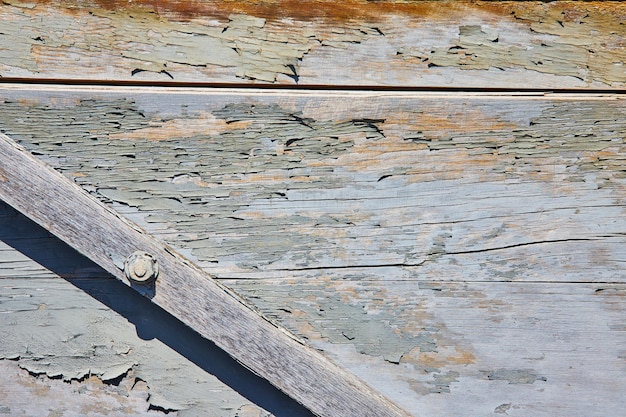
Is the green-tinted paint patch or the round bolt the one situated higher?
the round bolt

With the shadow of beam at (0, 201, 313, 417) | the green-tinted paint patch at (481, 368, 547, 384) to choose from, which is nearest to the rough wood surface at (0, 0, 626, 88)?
the shadow of beam at (0, 201, 313, 417)

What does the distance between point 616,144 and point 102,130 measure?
1.14 m

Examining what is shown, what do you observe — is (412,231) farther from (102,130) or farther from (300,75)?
(102,130)

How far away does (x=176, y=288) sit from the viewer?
1166 millimetres

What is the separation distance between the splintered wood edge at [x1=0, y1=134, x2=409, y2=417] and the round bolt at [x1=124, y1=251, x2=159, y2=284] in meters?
0.01

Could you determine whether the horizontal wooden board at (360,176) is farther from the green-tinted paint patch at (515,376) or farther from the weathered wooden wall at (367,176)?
the green-tinted paint patch at (515,376)

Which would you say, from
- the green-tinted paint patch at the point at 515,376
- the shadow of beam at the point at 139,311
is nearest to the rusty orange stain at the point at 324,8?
the shadow of beam at the point at 139,311

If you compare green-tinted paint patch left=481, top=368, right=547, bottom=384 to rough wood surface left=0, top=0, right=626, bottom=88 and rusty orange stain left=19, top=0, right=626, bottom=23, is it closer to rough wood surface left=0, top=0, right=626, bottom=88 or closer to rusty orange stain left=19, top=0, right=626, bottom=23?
rough wood surface left=0, top=0, right=626, bottom=88

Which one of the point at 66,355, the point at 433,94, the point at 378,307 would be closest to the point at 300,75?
the point at 433,94

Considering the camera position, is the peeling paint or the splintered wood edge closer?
the splintered wood edge

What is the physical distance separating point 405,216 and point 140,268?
0.58 m

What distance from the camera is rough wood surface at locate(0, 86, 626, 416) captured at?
3.97 ft

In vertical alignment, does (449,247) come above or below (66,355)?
above

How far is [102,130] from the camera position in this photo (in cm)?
120
